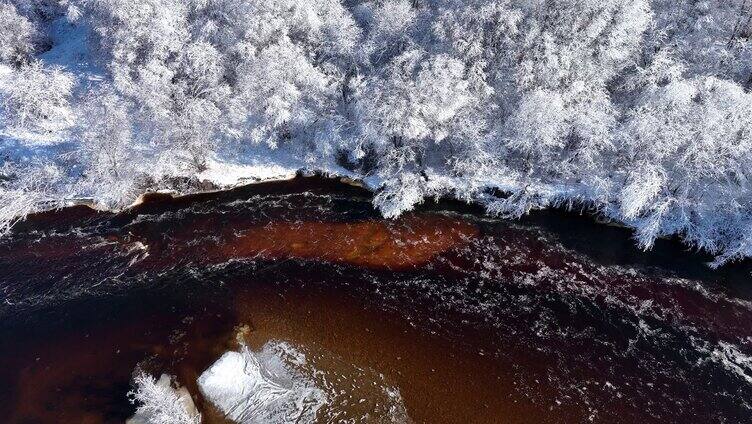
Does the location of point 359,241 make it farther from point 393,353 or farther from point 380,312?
point 393,353

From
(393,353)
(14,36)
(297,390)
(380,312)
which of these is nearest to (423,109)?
(380,312)

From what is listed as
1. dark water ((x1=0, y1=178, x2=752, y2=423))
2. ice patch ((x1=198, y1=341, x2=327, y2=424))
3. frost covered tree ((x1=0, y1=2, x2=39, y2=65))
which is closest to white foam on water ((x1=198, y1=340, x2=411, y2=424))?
ice patch ((x1=198, y1=341, x2=327, y2=424))

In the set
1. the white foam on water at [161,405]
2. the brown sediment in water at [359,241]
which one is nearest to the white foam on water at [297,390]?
the white foam on water at [161,405]

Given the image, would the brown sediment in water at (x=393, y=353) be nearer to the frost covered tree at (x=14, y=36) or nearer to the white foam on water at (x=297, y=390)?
the white foam on water at (x=297, y=390)

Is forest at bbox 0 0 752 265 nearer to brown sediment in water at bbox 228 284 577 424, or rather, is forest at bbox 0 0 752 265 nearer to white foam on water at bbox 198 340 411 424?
brown sediment in water at bbox 228 284 577 424

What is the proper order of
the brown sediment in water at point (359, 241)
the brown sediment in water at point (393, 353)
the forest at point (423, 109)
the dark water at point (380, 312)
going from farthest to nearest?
the forest at point (423, 109) < the brown sediment in water at point (359, 241) < the dark water at point (380, 312) < the brown sediment in water at point (393, 353)

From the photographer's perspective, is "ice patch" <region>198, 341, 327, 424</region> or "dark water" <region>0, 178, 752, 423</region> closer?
"ice patch" <region>198, 341, 327, 424</region>
